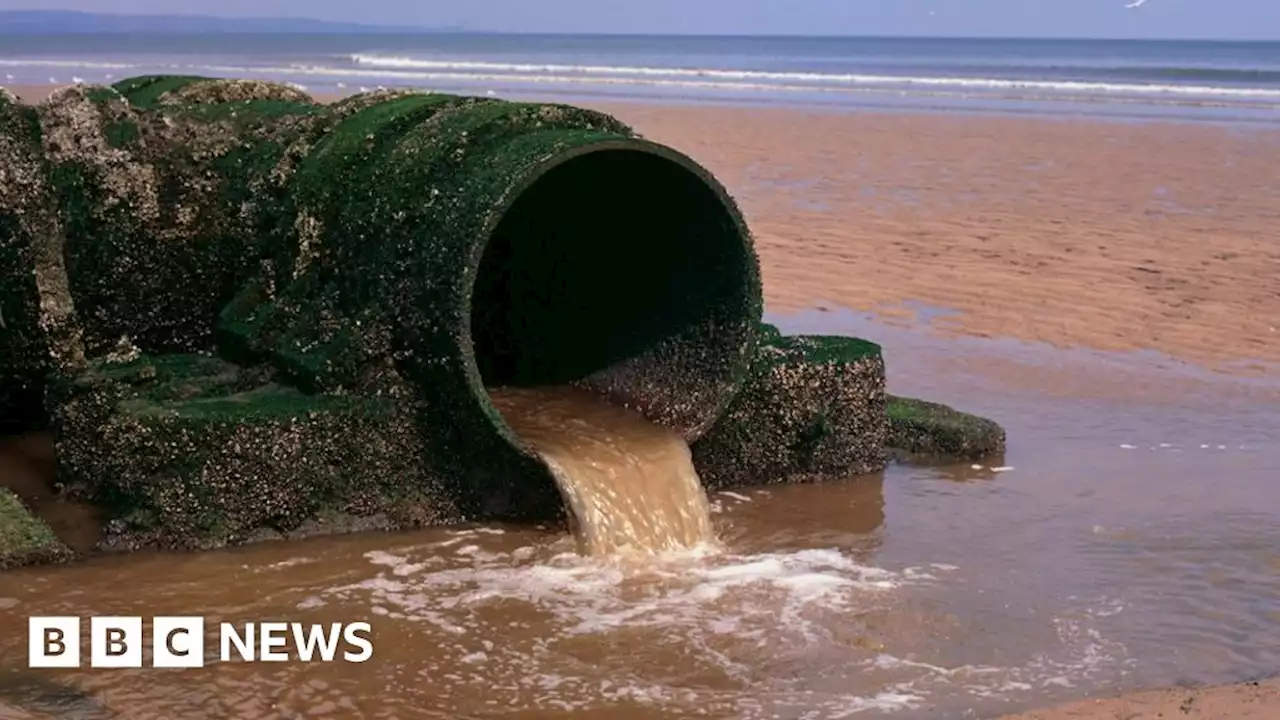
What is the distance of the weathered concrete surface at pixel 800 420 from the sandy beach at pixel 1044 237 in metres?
2.46

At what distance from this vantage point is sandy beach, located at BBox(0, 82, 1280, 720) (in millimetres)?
10219

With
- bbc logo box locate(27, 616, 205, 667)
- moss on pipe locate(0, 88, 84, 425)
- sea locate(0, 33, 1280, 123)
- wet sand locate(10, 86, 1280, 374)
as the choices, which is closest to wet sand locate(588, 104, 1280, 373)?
wet sand locate(10, 86, 1280, 374)

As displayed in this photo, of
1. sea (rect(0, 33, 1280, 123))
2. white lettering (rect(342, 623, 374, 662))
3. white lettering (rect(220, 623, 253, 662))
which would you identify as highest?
sea (rect(0, 33, 1280, 123))

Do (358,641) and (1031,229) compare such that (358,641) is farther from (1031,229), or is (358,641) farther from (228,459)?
(1031,229)

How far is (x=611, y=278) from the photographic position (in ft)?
23.4

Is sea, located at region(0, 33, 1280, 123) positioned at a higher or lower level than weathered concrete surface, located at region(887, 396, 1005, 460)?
higher

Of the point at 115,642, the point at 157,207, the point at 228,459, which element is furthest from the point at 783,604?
the point at 157,207

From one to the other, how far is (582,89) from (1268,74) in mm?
23125

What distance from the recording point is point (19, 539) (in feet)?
18.3

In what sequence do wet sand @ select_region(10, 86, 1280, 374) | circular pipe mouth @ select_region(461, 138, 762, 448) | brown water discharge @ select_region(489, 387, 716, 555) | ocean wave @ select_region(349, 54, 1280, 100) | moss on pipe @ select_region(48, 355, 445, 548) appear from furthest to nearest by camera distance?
1. ocean wave @ select_region(349, 54, 1280, 100)
2. wet sand @ select_region(10, 86, 1280, 374)
3. circular pipe mouth @ select_region(461, 138, 762, 448)
4. brown water discharge @ select_region(489, 387, 716, 555)
5. moss on pipe @ select_region(48, 355, 445, 548)

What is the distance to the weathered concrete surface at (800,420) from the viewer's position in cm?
686

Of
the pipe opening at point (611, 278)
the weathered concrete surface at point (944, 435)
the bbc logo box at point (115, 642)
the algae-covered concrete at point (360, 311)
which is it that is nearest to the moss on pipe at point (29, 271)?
the algae-covered concrete at point (360, 311)

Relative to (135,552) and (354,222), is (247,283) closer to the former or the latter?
(354,222)

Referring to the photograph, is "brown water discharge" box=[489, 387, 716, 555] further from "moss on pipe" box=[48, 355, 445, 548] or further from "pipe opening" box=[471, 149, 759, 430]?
"moss on pipe" box=[48, 355, 445, 548]
